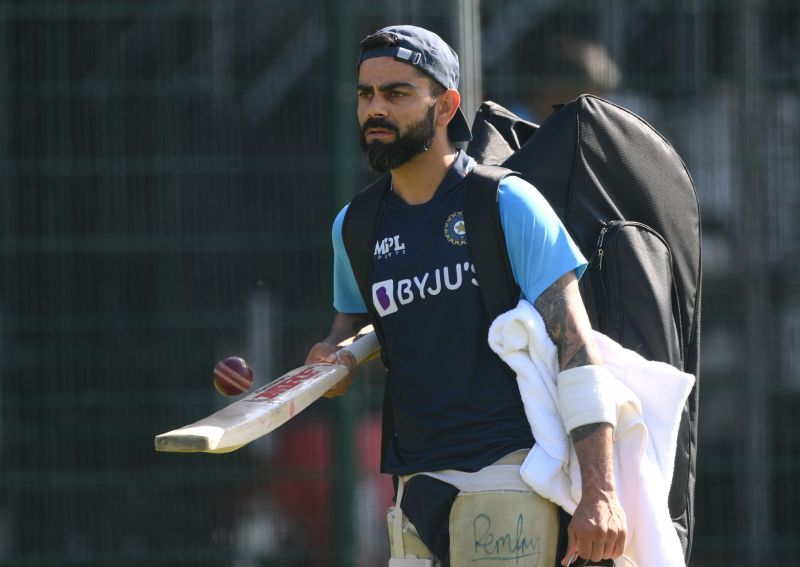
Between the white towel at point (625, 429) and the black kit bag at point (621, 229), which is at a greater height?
the black kit bag at point (621, 229)

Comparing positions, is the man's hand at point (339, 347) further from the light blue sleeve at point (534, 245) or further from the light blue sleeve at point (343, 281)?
the light blue sleeve at point (534, 245)

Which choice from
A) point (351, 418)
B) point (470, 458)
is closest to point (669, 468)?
point (470, 458)

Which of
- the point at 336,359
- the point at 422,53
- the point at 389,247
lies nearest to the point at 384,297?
the point at 389,247

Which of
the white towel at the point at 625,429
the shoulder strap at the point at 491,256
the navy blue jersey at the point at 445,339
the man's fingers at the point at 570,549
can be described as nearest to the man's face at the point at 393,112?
the navy blue jersey at the point at 445,339

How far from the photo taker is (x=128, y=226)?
8047 mm

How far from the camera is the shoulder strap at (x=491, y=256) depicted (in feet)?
13.1

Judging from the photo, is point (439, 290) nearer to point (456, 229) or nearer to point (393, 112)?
point (456, 229)

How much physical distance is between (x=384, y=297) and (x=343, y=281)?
44 centimetres

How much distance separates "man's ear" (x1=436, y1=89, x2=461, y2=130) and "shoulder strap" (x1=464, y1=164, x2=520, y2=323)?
32cm

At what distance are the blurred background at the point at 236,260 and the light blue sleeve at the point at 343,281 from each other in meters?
3.22

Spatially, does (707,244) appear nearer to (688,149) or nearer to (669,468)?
(688,149)

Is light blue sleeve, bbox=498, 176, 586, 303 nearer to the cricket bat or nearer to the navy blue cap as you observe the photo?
the navy blue cap

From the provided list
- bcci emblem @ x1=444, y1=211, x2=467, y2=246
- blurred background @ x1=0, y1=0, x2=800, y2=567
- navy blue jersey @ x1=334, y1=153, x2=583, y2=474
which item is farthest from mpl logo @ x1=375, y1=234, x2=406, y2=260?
blurred background @ x1=0, y1=0, x2=800, y2=567

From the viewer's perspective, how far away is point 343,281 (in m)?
4.63
